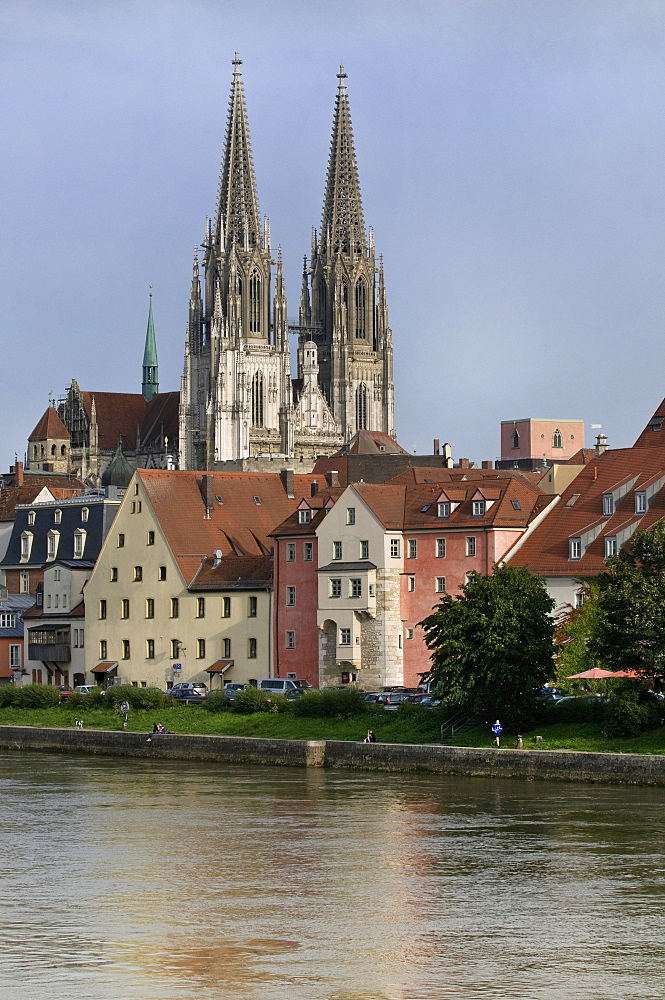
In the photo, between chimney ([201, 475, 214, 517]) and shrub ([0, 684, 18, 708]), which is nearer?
shrub ([0, 684, 18, 708])

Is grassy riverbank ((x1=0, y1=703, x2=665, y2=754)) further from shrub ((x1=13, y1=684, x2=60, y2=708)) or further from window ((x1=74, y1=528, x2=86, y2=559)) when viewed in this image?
window ((x1=74, y1=528, x2=86, y2=559))

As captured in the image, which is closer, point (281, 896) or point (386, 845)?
point (281, 896)

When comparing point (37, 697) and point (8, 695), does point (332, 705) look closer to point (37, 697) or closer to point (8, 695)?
point (37, 697)

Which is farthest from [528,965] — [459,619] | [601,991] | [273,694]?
[273,694]

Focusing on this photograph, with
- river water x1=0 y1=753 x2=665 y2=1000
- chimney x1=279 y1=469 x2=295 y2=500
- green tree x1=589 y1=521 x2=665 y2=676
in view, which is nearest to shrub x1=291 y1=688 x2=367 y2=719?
river water x1=0 y1=753 x2=665 y2=1000

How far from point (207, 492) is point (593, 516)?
20.1 metres

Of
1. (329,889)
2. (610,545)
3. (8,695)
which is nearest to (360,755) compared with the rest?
(610,545)

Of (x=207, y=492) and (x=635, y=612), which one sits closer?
(x=635, y=612)

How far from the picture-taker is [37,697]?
8144 centimetres

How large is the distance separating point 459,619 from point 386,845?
16905 mm

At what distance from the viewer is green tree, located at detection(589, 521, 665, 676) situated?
58812 millimetres

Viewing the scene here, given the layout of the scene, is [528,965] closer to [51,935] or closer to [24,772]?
[51,935]

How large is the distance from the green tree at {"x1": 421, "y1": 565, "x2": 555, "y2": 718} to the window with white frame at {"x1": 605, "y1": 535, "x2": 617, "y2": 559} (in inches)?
400

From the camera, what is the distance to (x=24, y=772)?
216ft
